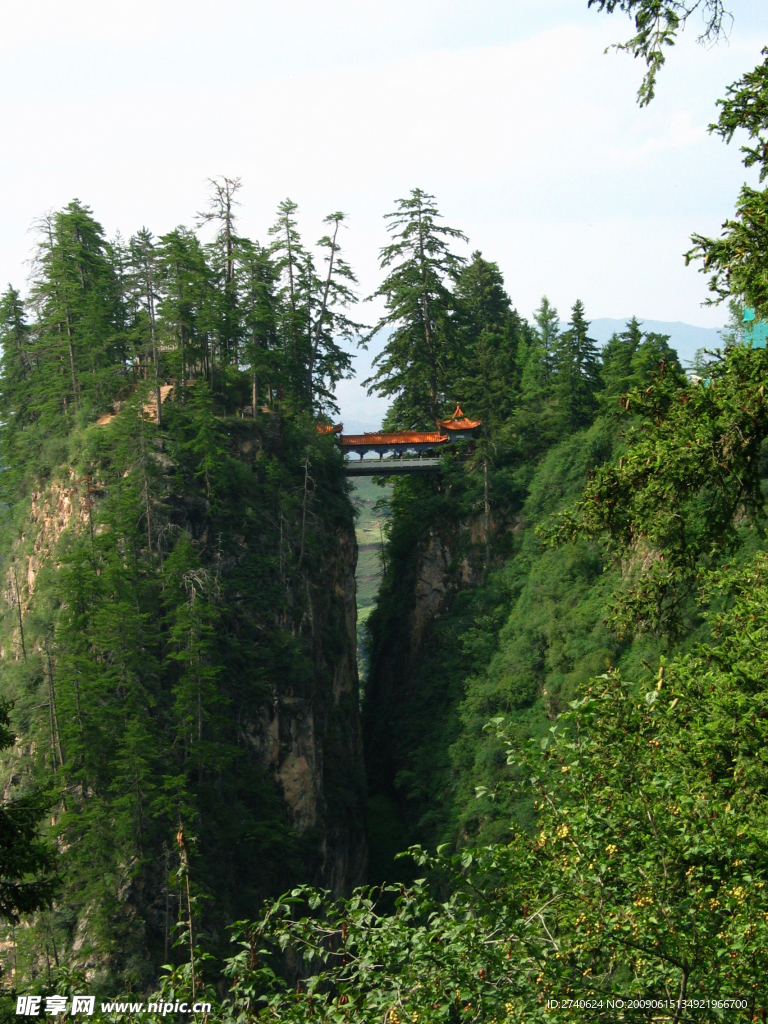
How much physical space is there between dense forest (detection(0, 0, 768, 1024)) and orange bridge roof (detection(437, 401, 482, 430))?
1075 millimetres

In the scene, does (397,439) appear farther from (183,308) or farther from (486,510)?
(183,308)

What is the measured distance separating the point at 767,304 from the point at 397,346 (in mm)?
42429

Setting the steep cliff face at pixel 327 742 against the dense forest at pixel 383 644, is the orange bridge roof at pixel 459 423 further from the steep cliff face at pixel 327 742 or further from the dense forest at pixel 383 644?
the steep cliff face at pixel 327 742

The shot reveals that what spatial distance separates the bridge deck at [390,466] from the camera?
4809cm

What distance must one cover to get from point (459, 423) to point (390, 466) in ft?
13.3

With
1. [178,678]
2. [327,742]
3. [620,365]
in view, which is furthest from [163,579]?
[620,365]

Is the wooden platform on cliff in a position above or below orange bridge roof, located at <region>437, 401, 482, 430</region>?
below

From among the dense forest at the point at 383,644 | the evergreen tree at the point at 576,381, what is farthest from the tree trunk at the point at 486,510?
the evergreen tree at the point at 576,381

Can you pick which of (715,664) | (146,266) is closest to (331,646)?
(146,266)

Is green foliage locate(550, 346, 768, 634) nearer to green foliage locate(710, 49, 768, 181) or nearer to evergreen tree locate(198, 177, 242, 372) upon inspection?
green foliage locate(710, 49, 768, 181)

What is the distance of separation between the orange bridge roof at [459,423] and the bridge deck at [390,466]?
1816 mm

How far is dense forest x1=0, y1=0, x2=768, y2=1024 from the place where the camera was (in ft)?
25.7

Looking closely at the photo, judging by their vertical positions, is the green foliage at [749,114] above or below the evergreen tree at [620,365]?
below

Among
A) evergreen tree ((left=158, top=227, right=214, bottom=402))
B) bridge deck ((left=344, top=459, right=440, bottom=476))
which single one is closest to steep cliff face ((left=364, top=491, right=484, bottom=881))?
bridge deck ((left=344, top=459, right=440, bottom=476))
